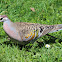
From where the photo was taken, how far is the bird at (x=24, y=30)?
4270 millimetres

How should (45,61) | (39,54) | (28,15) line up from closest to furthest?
(45,61)
(39,54)
(28,15)

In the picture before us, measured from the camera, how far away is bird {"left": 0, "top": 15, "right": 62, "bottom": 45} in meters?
4.27

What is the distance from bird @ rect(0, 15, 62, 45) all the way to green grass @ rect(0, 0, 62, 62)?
10.7 inches

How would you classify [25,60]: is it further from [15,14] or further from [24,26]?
[15,14]

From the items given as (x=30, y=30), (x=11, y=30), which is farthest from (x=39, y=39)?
(x=11, y=30)

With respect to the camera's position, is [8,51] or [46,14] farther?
[46,14]

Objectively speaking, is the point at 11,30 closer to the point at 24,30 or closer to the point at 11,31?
the point at 11,31

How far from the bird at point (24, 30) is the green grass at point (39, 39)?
271 millimetres

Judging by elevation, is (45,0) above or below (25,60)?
above

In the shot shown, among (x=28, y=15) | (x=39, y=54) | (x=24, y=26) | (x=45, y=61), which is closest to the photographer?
(x=45, y=61)

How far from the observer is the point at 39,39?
494 centimetres

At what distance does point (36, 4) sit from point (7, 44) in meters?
2.15

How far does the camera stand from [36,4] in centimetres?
631

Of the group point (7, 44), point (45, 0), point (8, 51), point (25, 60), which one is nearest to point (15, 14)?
point (45, 0)
